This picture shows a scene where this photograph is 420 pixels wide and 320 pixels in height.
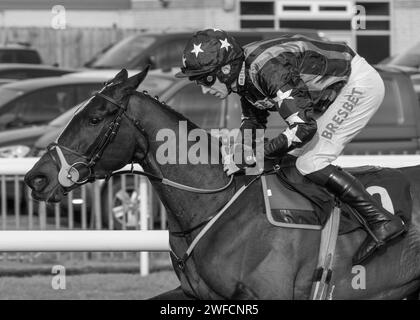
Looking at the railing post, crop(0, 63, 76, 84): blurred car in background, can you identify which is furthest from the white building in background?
the railing post

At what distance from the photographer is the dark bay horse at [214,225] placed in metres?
5.29

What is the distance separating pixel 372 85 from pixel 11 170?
351 centimetres

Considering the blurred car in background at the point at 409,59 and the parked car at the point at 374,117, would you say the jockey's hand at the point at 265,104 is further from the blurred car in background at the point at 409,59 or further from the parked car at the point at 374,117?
the blurred car in background at the point at 409,59

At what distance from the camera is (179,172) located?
217 inches

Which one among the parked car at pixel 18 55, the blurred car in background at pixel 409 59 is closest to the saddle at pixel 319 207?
the blurred car in background at pixel 409 59

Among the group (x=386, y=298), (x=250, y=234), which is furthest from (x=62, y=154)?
(x=386, y=298)

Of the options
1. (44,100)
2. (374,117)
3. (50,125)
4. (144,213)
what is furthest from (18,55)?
(144,213)

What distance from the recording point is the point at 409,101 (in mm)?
11031

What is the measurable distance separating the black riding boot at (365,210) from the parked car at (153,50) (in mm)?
10501

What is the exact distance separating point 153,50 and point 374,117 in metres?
6.23

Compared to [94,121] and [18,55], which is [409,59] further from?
[94,121]

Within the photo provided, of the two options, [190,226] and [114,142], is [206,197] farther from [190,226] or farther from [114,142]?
[114,142]

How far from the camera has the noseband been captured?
537 cm

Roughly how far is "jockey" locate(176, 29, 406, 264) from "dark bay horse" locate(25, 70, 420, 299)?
0.49ft
